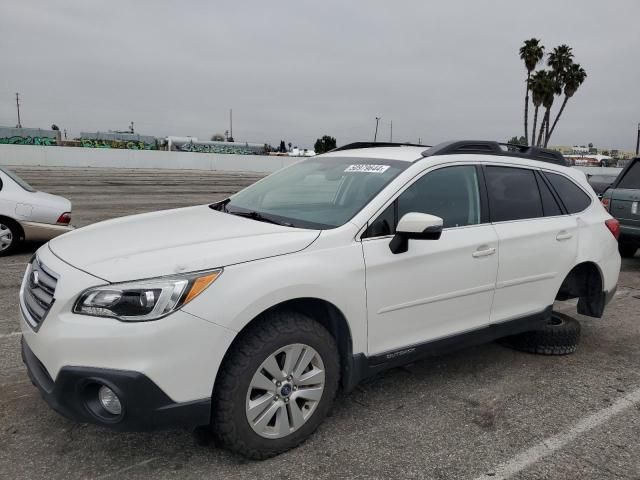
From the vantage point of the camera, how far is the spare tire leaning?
455cm

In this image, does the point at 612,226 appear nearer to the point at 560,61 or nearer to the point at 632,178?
the point at 632,178

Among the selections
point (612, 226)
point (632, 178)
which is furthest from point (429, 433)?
point (632, 178)

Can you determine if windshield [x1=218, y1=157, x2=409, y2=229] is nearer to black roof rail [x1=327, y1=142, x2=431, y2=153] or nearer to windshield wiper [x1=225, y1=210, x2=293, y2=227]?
windshield wiper [x1=225, y1=210, x2=293, y2=227]

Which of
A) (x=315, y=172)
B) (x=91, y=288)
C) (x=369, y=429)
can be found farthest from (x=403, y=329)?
(x=91, y=288)

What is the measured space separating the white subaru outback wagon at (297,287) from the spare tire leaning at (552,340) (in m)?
0.02

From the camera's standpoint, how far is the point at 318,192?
3887mm

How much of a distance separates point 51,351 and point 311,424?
138cm

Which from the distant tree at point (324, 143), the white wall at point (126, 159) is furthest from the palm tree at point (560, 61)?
the distant tree at point (324, 143)

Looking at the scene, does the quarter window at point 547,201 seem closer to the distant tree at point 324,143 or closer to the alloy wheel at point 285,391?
the alloy wheel at point 285,391

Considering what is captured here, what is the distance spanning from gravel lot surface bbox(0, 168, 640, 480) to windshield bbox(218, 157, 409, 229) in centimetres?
126

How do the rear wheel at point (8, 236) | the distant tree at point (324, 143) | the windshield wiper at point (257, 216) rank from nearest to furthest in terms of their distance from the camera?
1. the windshield wiper at point (257, 216)
2. the rear wheel at point (8, 236)
3. the distant tree at point (324, 143)

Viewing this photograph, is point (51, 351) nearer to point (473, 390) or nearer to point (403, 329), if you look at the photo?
point (403, 329)

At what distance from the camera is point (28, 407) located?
11.1ft

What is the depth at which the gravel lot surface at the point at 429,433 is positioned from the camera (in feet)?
9.31
